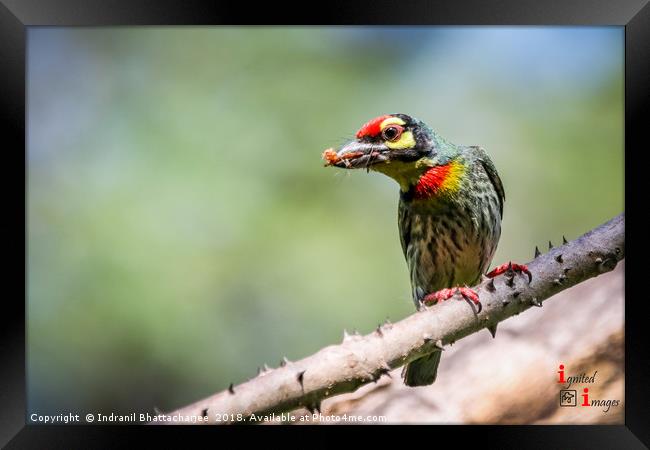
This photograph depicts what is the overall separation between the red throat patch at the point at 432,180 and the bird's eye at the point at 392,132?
26 cm

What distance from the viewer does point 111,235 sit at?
4.30 m

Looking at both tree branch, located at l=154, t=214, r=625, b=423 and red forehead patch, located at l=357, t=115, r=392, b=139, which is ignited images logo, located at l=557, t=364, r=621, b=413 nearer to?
tree branch, located at l=154, t=214, r=625, b=423

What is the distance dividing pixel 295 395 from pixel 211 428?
1.16 metres

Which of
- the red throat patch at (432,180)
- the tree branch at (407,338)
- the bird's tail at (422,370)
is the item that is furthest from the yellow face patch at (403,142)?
the bird's tail at (422,370)

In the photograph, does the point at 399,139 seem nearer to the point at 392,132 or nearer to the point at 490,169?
the point at 392,132

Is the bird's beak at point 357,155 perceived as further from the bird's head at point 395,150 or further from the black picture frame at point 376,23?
the black picture frame at point 376,23

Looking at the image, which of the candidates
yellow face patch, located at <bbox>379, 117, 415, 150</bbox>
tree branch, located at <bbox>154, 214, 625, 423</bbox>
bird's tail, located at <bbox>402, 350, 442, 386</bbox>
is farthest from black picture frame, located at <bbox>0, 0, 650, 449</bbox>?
tree branch, located at <bbox>154, 214, 625, 423</bbox>

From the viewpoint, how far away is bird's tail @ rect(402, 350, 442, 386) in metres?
3.24

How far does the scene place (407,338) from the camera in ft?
8.03

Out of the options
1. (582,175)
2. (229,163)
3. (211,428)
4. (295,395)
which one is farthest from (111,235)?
(582,175)

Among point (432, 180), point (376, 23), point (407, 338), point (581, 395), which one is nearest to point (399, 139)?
point (432, 180)

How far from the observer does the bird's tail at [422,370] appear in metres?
3.24

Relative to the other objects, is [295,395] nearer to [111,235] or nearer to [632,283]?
[632,283]

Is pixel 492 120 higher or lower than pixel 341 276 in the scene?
higher
